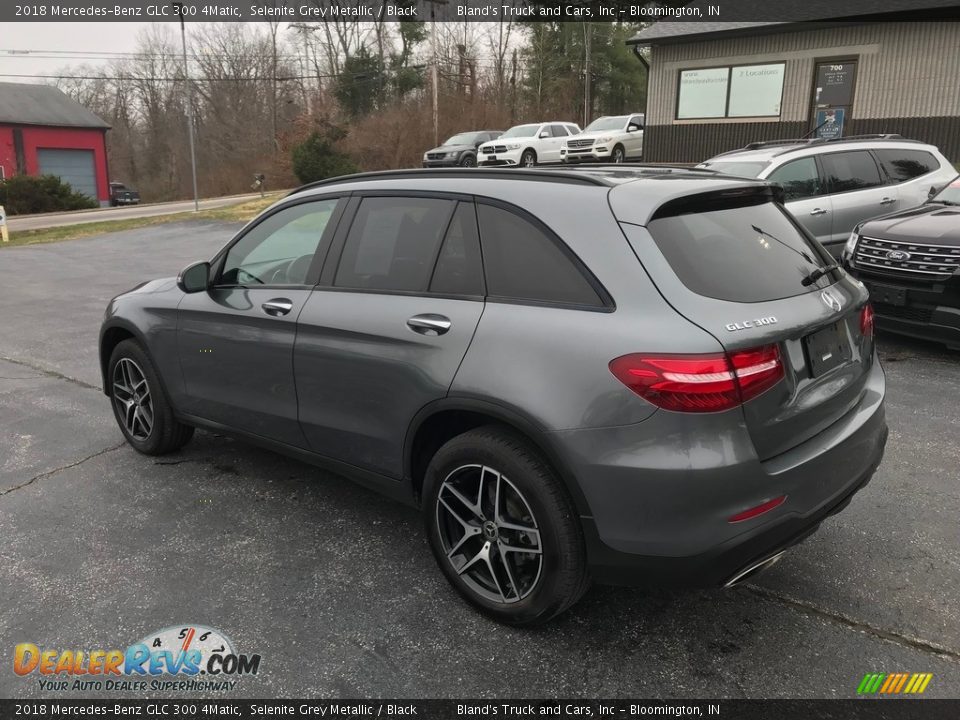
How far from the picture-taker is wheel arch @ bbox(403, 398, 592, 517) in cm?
254

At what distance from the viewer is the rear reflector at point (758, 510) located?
7.85 feet

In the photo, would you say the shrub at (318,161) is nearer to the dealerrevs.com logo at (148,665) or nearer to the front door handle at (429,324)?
the front door handle at (429,324)

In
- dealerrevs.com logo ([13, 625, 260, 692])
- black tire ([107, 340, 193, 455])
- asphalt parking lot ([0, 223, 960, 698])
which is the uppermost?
black tire ([107, 340, 193, 455])

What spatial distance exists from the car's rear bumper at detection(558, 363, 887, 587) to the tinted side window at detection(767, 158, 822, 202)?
6.84 meters

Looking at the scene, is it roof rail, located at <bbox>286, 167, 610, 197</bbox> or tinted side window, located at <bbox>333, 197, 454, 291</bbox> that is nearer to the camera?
roof rail, located at <bbox>286, 167, 610, 197</bbox>

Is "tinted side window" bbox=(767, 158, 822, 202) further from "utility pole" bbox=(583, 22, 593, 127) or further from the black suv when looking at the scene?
"utility pole" bbox=(583, 22, 593, 127)

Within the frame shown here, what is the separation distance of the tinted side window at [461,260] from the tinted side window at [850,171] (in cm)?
711

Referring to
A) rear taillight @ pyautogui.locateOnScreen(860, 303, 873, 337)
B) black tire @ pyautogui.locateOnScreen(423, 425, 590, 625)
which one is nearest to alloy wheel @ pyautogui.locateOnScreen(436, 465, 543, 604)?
black tire @ pyautogui.locateOnScreen(423, 425, 590, 625)

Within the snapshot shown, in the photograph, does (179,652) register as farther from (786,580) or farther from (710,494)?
(786,580)

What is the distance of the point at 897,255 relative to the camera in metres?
6.46

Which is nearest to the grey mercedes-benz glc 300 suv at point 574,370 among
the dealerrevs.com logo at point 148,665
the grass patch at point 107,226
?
the dealerrevs.com logo at point 148,665

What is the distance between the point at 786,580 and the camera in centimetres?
318

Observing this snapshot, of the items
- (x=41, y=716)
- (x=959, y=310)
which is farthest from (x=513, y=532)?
(x=959, y=310)

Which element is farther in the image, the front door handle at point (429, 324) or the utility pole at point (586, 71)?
the utility pole at point (586, 71)
